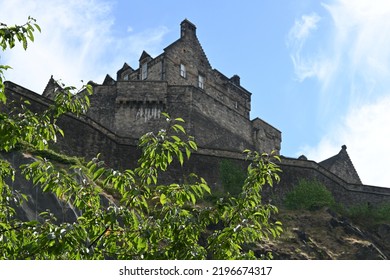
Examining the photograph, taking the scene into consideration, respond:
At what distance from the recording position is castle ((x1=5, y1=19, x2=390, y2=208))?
32906 mm

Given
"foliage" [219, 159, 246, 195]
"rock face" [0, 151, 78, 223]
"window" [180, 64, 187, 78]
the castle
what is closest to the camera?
"rock face" [0, 151, 78, 223]

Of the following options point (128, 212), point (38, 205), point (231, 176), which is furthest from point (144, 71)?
point (128, 212)

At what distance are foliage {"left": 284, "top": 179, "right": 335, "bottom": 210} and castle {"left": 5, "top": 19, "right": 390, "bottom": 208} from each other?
90cm

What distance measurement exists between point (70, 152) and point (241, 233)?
22547 millimetres

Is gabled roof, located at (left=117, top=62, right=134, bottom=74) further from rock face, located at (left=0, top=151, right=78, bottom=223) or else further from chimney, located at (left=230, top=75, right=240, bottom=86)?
rock face, located at (left=0, top=151, right=78, bottom=223)

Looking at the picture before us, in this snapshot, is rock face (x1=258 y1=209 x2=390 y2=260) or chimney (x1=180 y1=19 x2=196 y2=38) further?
chimney (x1=180 y1=19 x2=196 y2=38)

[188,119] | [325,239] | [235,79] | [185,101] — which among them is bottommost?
[325,239]

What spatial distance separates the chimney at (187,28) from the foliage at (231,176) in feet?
53.9

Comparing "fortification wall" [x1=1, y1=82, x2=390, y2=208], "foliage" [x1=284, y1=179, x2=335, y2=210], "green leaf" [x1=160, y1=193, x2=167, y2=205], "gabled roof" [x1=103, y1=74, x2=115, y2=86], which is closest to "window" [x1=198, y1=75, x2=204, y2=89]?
"fortification wall" [x1=1, y1=82, x2=390, y2=208]

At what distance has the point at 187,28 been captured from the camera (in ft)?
161

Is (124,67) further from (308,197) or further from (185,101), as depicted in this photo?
(308,197)

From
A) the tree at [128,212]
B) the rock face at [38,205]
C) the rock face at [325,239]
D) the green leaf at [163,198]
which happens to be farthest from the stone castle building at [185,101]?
the green leaf at [163,198]

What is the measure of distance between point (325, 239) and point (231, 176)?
24.2 ft

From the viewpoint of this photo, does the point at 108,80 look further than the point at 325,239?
Yes
